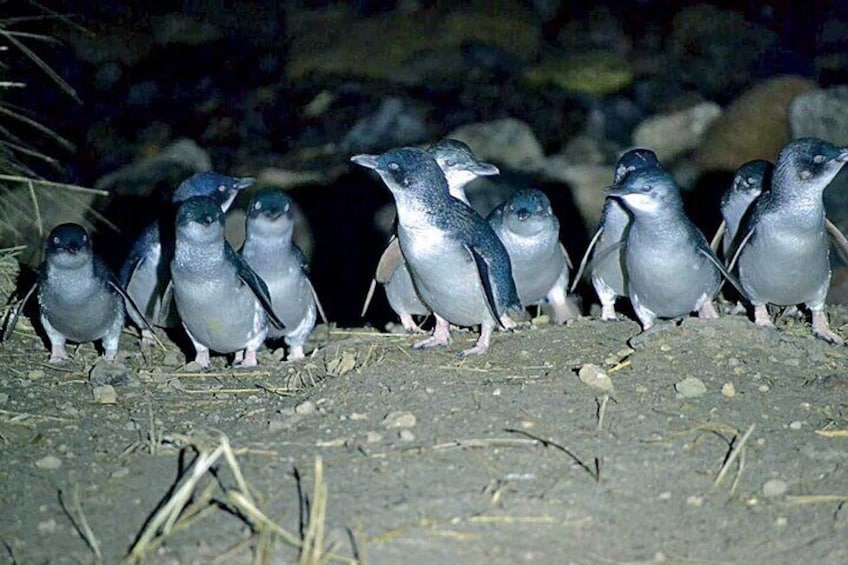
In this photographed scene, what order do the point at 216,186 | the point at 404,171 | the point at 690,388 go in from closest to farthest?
the point at 690,388
the point at 404,171
the point at 216,186

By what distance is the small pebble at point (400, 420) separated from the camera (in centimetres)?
491

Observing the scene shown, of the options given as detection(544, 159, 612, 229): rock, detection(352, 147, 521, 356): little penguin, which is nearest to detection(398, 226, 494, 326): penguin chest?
detection(352, 147, 521, 356): little penguin

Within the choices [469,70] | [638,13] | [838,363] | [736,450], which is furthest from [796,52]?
[736,450]

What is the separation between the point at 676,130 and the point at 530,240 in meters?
8.30

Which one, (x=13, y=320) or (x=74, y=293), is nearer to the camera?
(x=74, y=293)

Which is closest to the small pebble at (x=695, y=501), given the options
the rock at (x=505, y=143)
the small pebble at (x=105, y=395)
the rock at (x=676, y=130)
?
the small pebble at (x=105, y=395)

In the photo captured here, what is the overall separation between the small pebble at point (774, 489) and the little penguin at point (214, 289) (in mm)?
3107

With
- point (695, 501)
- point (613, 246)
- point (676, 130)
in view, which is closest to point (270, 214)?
point (613, 246)

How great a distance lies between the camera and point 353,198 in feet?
44.0

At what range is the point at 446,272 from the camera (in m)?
6.42

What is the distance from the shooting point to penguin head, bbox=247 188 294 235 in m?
6.68

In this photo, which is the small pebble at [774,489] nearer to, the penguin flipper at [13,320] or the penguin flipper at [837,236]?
the penguin flipper at [837,236]

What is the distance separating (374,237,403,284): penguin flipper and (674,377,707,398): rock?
6.98 feet

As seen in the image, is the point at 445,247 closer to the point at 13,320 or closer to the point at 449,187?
the point at 449,187
